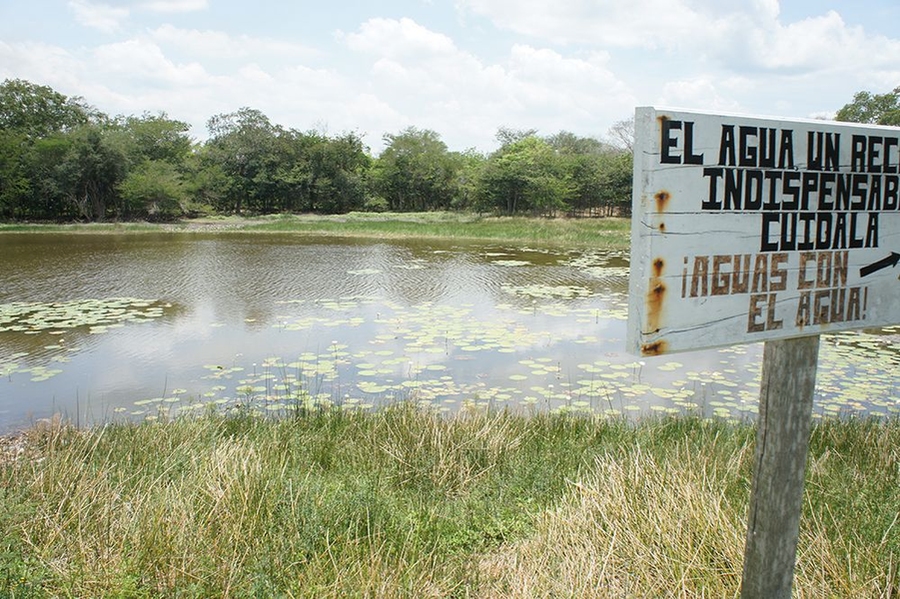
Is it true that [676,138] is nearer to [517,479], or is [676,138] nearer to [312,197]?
[517,479]

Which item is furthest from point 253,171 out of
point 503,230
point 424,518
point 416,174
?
Result: point 424,518

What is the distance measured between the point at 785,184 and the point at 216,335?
785 centimetres

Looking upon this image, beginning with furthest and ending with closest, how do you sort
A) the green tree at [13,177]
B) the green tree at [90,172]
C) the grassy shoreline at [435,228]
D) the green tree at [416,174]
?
the green tree at [416,174], the green tree at [90,172], the green tree at [13,177], the grassy shoreline at [435,228]

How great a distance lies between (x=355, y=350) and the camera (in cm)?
739

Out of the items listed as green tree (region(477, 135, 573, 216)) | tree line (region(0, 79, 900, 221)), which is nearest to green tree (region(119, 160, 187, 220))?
tree line (region(0, 79, 900, 221))

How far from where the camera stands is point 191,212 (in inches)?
1544

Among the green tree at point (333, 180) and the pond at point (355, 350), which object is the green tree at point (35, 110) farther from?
the pond at point (355, 350)

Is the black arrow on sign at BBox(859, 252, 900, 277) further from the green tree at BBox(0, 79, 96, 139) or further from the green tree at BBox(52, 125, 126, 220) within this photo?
the green tree at BBox(0, 79, 96, 139)

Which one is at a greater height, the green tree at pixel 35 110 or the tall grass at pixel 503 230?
the green tree at pixel 35 110

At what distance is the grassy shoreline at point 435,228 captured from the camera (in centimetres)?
2375

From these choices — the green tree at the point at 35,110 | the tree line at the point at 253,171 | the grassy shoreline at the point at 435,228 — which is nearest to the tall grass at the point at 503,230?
the grassy shoreline at the point at 435,228

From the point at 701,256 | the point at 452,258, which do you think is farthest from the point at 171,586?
the point at 452,258

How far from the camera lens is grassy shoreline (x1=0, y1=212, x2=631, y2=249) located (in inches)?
935

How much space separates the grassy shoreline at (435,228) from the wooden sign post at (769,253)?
66.4 ft
